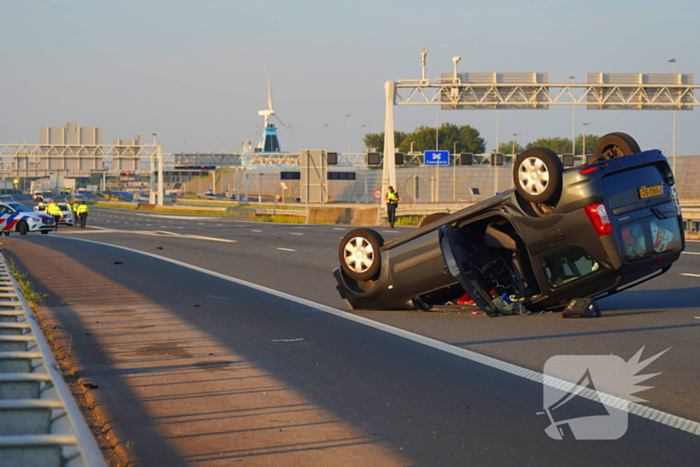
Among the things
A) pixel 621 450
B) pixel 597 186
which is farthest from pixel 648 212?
pixel 621 450

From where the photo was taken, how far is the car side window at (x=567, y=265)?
957 cm

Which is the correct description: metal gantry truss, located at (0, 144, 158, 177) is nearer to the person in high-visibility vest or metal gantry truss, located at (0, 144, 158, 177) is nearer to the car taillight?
the person in high-visibility vest

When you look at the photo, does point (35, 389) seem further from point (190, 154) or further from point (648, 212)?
point (190, 154)

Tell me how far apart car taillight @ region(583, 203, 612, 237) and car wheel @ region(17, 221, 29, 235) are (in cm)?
3020

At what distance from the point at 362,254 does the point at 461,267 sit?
1661 mm

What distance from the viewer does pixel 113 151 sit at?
3907 inches

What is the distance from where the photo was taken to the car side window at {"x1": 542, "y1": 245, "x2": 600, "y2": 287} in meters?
9.57

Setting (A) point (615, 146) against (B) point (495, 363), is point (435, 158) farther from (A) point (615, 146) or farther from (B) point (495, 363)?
(B) point (495, 363)

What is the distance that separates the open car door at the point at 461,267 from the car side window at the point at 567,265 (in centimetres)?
80

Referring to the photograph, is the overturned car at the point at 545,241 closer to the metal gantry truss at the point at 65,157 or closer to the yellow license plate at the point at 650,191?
the yellow license plate at the point at 650,191

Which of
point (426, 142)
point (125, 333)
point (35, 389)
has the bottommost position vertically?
point (125, 333)

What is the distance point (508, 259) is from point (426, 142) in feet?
431

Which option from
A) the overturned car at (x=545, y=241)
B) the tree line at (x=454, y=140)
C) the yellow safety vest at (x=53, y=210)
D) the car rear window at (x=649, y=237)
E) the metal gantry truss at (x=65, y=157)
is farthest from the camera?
the tree line at (x=454, y=140)

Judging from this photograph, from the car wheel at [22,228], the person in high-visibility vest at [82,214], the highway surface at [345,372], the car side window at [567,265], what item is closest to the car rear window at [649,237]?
the car side window at [567,265]
